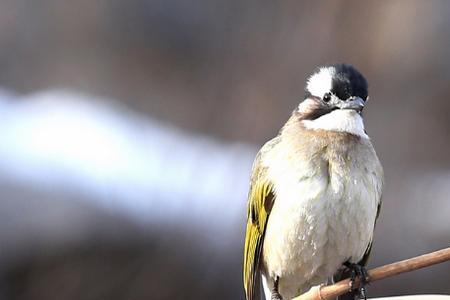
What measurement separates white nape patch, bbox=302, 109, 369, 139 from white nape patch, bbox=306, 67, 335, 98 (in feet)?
0.22

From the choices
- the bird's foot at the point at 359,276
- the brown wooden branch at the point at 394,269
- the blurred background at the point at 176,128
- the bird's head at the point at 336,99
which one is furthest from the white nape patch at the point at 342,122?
the blurred background at the point at 176,128

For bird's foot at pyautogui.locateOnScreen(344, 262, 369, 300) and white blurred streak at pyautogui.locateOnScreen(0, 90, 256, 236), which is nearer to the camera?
bird's foot at pyautogui.locateOnScreen(344, 262, 369, 300)

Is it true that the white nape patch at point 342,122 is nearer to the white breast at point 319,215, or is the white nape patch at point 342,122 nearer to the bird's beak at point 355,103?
the bird's beak at point 355,103

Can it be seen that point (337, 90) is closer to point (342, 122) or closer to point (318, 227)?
point (342, 122)

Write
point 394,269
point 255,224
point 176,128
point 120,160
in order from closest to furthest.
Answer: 1. point 394,269
2. point 255,224
3. point 120,160
4. point 176,128

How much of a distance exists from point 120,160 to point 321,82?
2.13m

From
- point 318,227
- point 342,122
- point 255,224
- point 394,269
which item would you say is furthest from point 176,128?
point 394,269

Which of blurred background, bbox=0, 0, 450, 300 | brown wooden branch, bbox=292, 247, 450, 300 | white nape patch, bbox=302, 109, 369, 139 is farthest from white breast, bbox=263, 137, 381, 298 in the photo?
blurred background, bbox=0, 0, 450, 300

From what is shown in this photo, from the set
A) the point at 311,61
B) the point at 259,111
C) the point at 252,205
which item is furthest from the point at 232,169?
the point at 252,205

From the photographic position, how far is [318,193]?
292 cm

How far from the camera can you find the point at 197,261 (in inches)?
192

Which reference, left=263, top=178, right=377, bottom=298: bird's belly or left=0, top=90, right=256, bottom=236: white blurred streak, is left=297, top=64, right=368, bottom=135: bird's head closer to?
left=263, top=178, right=377, bottom=298: bird's belly

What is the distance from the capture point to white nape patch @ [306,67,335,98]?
302 centimetres

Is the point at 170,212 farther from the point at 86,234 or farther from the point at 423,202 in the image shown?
the point at 423,202
